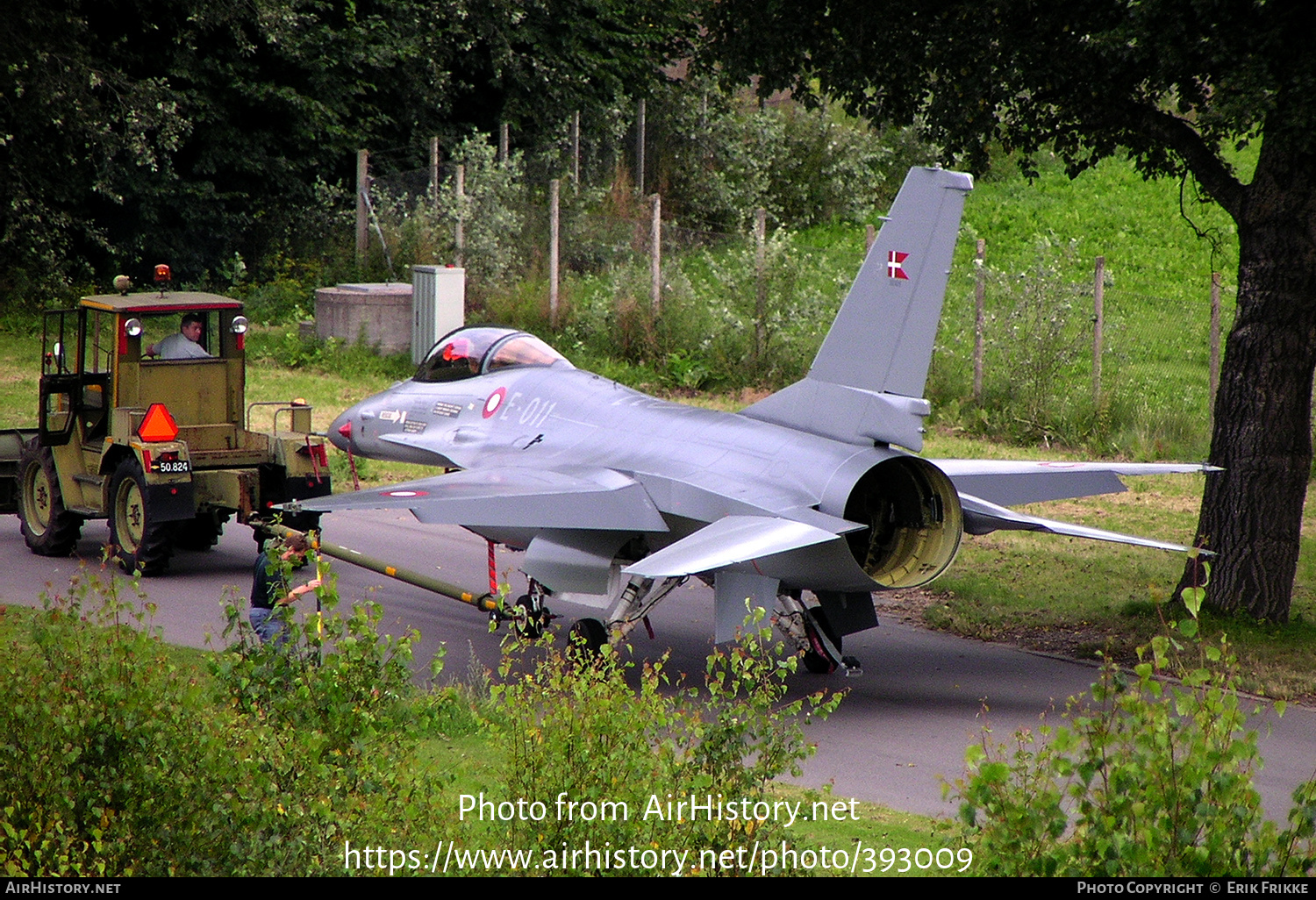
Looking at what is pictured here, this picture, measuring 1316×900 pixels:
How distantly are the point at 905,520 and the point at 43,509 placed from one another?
9.66 meters

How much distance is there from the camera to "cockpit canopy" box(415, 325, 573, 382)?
13.8m

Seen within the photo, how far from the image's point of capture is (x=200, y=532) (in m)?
15.3

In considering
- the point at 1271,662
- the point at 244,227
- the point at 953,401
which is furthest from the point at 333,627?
the point at 244,227

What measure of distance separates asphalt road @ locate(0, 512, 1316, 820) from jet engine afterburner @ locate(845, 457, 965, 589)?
3.59 feet

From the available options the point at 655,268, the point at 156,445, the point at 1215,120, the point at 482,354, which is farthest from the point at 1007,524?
the point at 655,268

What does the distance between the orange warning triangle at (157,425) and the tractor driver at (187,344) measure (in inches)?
38.5

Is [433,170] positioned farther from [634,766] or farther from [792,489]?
[634,766]

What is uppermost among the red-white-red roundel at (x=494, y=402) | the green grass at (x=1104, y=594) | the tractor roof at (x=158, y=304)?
the tractor roof at (x=158, y=304)

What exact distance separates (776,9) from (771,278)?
10.1 metres

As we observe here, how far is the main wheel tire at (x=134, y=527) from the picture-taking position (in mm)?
13789

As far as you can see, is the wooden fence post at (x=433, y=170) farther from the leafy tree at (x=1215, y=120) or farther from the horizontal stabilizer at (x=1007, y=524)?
the horizontal stabilizer at (x=1007, y=524)

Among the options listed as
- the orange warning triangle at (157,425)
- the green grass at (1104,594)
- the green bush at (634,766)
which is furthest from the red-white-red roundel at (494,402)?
the green bush at (634,766)
